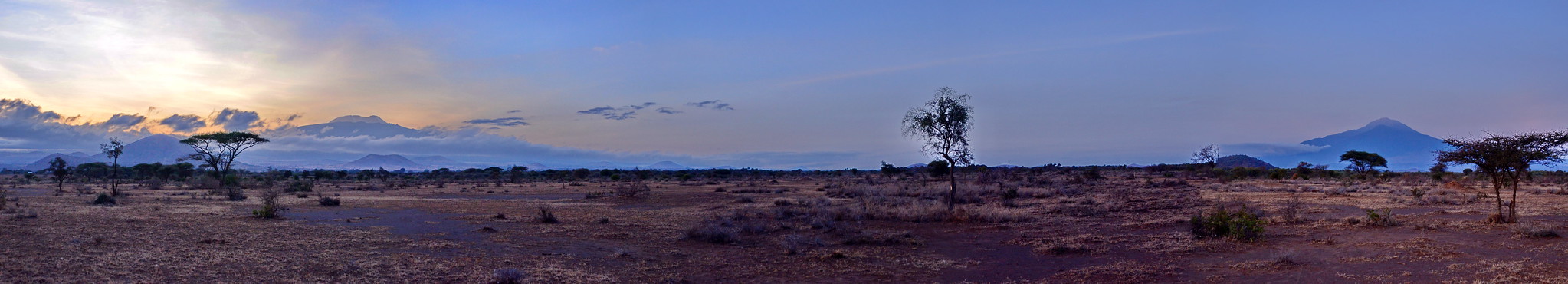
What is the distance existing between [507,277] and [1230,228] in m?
13.1

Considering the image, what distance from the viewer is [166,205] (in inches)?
997

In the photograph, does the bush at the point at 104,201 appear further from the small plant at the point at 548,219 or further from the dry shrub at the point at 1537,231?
the dry shrub at the point at 1537,231

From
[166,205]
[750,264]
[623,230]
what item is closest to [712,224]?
[623,230]

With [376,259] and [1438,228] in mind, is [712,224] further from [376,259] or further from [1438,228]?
[1438,228]

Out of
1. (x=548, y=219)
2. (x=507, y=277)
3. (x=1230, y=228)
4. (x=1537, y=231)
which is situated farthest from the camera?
(x=548, y=219)

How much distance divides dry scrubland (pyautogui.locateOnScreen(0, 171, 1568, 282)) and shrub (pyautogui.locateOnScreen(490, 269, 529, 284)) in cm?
7

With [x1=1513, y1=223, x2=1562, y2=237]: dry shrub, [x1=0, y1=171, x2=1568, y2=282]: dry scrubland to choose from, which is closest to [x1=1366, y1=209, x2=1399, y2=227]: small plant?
[x1=0, y1=171, x2=1568, y2=282]: dry scrubland

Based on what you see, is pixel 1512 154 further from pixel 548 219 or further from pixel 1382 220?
pixel 548 219

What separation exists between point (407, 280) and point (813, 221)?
10.5 m

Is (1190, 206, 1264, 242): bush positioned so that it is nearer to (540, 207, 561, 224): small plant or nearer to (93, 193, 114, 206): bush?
(540, 207, 561, 224): small plant

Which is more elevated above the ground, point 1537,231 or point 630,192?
point 630,192

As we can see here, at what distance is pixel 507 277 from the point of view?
33.2ft

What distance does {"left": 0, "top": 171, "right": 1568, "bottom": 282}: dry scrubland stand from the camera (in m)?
10.7

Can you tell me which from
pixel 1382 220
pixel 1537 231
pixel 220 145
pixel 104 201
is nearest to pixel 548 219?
pixel 104 201
